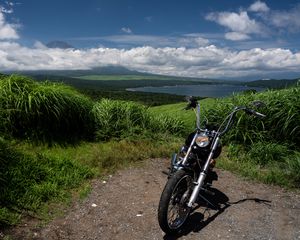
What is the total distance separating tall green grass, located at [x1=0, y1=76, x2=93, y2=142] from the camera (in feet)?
24.6

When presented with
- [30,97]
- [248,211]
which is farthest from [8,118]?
[248,211]

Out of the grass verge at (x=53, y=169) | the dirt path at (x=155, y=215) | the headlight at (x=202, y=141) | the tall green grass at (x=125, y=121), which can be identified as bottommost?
the dirt path at (x=155, y=215)

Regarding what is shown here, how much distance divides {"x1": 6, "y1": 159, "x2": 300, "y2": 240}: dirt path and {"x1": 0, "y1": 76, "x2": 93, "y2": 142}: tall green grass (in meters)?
2.15

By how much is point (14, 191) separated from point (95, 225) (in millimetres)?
1324

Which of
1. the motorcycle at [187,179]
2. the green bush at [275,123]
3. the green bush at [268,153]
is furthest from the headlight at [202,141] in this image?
the green bush at [275,123]

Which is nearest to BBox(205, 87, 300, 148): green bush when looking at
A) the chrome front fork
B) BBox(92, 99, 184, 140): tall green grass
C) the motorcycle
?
BBox(92, 99, 184, 140): tall green grass

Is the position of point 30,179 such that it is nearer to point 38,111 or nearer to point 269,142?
point 38,111

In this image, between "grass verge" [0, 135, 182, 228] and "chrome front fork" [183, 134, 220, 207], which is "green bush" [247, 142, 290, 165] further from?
"chrome front fork" [183, 134, 220, 207]

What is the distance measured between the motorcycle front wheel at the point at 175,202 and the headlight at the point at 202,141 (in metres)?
0.47

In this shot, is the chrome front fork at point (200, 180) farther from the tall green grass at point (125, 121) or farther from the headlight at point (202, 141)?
the tall green grass at point (125, 121)

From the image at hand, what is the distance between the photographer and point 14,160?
588 centimetres

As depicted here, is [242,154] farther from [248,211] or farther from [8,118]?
[8,118]

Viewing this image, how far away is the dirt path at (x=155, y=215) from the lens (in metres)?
4.51

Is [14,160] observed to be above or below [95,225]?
above
